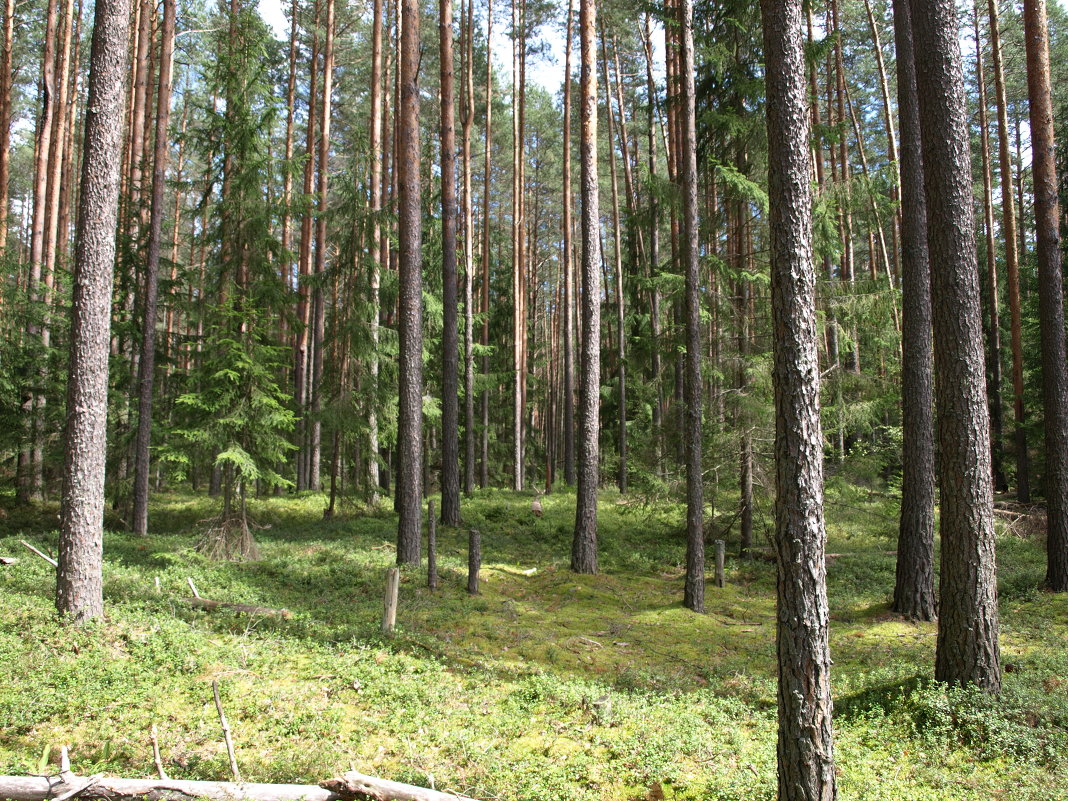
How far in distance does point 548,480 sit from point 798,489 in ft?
67.7

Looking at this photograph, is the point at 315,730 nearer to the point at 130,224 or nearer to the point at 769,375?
the point at 769,375

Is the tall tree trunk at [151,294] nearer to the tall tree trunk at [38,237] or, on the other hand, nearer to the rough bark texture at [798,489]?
the tall tree trunk at [38,237]

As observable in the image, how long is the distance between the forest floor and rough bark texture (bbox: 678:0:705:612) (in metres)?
1.12

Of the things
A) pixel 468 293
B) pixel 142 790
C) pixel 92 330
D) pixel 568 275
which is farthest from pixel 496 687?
pixel 568 275

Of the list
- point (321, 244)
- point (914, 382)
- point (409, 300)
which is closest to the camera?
point (914, 382)

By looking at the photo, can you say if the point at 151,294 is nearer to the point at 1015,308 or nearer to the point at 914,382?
the point at 914,382

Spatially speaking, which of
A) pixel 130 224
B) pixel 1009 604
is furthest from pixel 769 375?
pixel 130 224

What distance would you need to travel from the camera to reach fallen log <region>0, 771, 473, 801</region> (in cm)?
441

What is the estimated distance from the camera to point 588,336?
12719mm

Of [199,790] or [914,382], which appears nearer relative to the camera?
[199,790]

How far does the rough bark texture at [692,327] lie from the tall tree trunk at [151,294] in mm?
10962

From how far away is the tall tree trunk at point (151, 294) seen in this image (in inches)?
549

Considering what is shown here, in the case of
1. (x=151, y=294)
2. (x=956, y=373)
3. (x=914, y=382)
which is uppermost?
(x=151, y=294)

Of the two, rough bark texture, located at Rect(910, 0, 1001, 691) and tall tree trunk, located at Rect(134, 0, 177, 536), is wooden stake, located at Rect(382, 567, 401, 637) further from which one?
tall tree trunk, located at Rect(134, 0, 177, 536)
